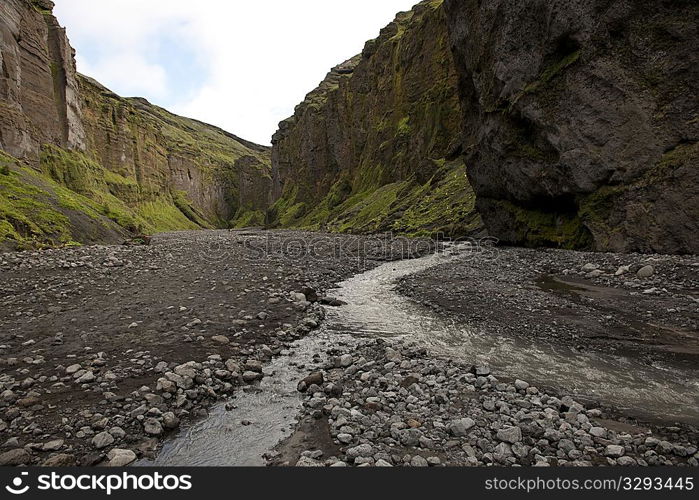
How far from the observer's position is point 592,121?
19562 millimetres

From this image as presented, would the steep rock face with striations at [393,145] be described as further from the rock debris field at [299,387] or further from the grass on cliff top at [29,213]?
the grass on cliff top at [29,213]

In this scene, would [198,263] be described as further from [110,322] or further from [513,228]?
[513,228]

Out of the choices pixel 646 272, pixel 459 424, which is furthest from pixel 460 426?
pixel 646 272

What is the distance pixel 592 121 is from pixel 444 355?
742 inches

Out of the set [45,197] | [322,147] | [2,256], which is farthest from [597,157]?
[322,147]

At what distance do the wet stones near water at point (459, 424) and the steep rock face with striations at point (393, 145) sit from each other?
2968 cm

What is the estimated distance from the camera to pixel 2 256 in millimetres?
18672

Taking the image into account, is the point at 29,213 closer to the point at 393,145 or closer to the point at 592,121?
the point at 592,121

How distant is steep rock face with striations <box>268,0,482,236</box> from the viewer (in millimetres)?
45500

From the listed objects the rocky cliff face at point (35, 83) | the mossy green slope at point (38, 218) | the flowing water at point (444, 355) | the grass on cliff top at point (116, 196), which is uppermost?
the rocky cliff face at point (35, 83)

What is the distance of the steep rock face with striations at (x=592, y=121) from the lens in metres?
16.3

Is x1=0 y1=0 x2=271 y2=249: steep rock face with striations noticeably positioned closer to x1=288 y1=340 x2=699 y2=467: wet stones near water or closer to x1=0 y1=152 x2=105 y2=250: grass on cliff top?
x1=0 y1=152 x2=105 y2=250: grass on cliff top

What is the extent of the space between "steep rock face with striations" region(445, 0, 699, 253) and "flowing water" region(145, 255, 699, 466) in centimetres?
Answer: 1266

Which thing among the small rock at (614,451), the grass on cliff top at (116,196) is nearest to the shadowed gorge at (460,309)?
the small rock at (614,451)
